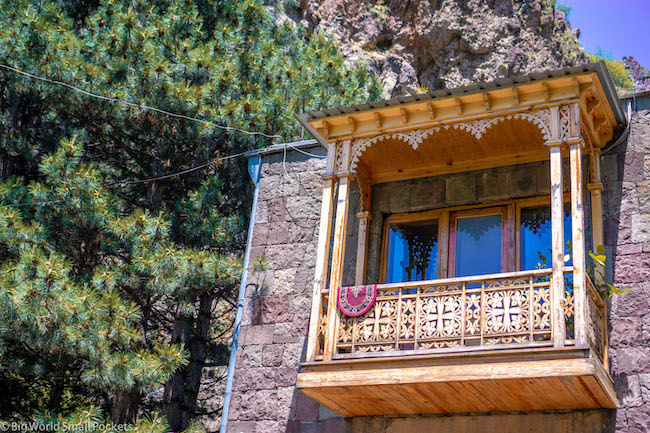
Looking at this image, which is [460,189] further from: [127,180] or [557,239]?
[127,180]

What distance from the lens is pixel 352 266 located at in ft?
30.8

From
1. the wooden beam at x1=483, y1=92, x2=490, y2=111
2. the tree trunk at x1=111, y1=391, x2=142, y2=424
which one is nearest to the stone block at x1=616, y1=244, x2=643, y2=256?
the wooden beam at x1=483, y1=92, x2=490, y2=111

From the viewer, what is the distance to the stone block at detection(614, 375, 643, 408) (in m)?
7.35

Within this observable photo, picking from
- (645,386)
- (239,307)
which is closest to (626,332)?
(645,386)

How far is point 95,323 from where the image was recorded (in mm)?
9602

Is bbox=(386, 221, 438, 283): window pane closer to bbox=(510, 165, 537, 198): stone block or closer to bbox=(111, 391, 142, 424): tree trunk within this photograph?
bbox=(510, 165, 537, 198): stone block

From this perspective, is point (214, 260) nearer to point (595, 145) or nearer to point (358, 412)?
point (358, 412)

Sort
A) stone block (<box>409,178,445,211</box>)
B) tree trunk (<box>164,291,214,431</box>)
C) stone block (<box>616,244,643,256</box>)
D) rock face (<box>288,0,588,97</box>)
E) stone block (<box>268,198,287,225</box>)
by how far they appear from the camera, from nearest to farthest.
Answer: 1. stone block (<box>616,244,643,256</box>)
2. stone block (<box>409,178,445,211</box>)
3. stone block (<box>268,198,287,225</box>)
4. tree trunk (<box>164,291,214,431</box>)
5. rock face (<box>288,0,588,97</box>)

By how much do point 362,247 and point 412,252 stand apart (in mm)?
610

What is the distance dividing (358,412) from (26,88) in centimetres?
709

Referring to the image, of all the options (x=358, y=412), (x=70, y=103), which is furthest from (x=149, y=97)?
(x=358, y=412)

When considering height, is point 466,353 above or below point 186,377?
below

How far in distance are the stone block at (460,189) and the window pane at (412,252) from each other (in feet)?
1.23

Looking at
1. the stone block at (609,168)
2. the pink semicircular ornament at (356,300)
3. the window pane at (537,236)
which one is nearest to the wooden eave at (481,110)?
the stone block at (609,168)
